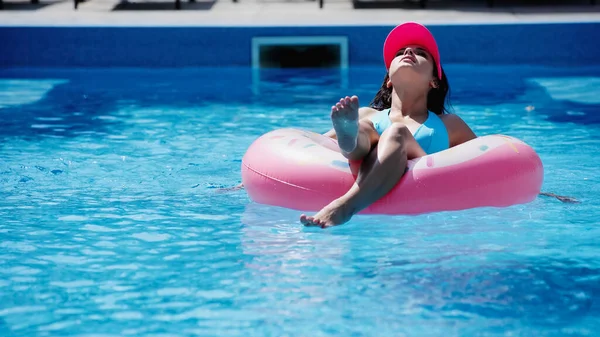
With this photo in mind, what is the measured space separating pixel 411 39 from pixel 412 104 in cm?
29

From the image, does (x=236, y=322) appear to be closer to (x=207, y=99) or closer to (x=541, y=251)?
(x=541, y=251)

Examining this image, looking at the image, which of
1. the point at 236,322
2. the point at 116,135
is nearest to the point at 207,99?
the point at 116,135

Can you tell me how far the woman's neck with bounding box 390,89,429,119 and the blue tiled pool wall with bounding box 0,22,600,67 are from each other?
4.47 metres

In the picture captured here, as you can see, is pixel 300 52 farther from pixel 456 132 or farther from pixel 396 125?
pixel 396 125

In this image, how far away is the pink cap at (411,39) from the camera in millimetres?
4449

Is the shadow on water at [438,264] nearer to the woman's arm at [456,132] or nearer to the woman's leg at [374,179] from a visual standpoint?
the woman's leg at [374,179]

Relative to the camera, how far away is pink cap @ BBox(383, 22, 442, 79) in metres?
4.45

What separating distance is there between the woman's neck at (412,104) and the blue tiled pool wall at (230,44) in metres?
4.47

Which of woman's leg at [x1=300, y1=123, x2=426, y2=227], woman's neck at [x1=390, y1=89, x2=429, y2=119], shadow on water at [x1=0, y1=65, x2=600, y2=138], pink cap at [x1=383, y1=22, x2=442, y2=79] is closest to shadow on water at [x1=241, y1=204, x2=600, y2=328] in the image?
woman's leg at [x1=300, y1=123, x2=426, y2=227]

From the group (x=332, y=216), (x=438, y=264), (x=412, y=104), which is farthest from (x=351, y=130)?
(x=412, y=104)

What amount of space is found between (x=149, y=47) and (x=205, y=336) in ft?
21.0

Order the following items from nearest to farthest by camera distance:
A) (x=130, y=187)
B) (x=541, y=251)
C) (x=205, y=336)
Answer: (x=205, y=336) → (x=541, y=251) → (x=130, y=187)

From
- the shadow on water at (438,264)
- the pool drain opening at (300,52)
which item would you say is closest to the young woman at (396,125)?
the shadow on water at (438,264)

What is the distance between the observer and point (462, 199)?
409 centimetres
